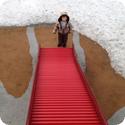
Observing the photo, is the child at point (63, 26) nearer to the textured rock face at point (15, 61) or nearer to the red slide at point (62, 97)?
the red slide at point (62, 97)

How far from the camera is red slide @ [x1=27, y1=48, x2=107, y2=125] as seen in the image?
41.3ft

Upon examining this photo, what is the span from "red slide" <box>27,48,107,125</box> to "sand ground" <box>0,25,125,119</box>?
1.79 metres

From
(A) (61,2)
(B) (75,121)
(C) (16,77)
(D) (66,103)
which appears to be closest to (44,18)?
(A) (61,2)

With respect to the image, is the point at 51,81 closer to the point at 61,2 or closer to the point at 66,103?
the point at 66,103

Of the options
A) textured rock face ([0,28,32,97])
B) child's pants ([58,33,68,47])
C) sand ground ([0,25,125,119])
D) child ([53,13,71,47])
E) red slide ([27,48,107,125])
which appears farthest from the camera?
child's pants ([58,33,68,47])

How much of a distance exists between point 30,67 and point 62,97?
7.79 m

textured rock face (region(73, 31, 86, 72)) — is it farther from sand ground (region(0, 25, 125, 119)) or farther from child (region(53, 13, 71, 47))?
child (region(53, 13, 71, 47))

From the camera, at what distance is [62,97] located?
48.5 feet

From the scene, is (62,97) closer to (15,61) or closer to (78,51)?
(15,61)

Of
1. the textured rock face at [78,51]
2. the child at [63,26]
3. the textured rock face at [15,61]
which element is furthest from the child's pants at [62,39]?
the textured rock face at [15,61]

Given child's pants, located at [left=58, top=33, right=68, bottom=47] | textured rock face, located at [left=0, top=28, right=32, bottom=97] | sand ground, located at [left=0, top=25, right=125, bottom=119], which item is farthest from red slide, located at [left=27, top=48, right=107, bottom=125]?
child's pants, located at [left=58, top=33, right=68, bottom=47]

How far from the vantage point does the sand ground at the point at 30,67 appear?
19719 millimetres

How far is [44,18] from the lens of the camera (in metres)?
29.5

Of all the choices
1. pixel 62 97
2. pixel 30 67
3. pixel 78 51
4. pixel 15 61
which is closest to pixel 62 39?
pixel 78 51
